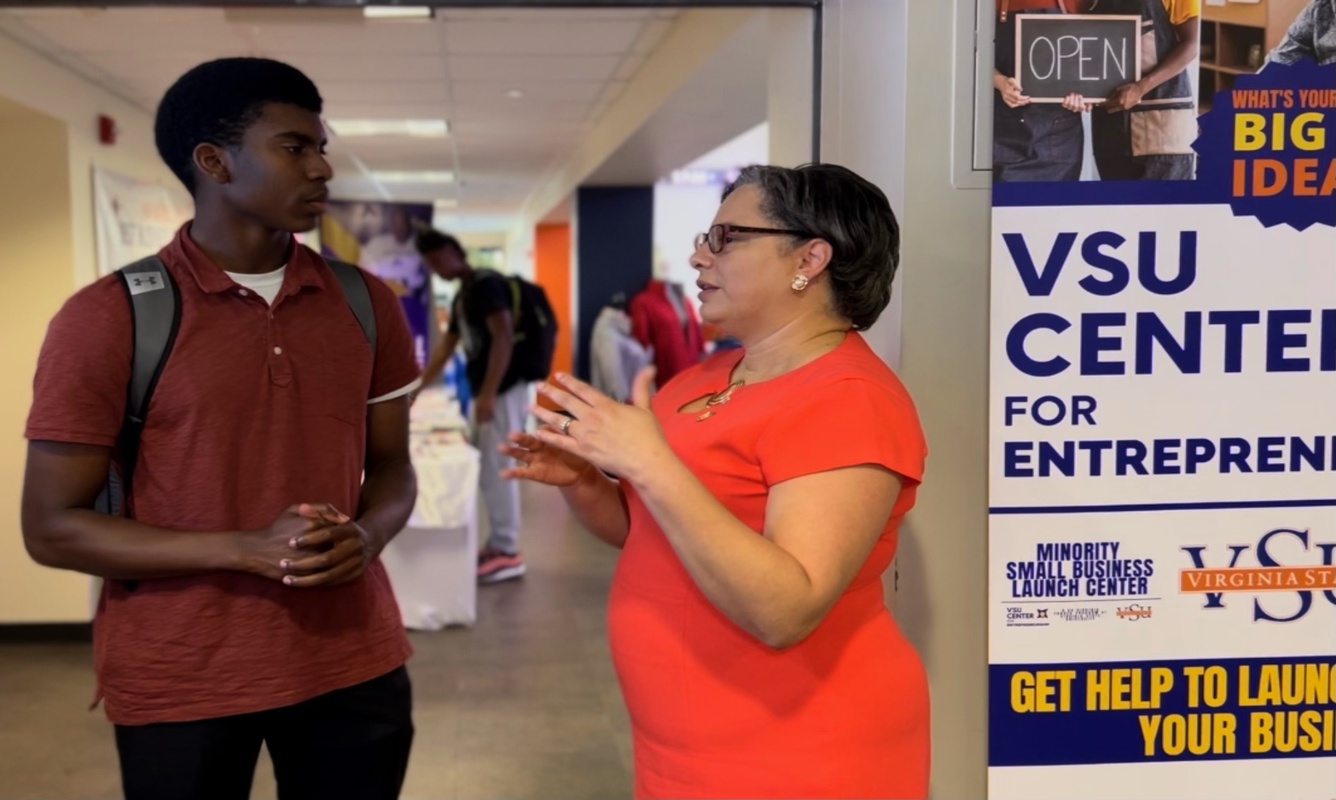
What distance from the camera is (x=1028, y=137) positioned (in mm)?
1887

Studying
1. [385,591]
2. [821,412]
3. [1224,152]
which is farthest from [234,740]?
[1224,152]

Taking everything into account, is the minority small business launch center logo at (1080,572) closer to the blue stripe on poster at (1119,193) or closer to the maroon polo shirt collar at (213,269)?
the blue stripe on poster at (1119,193)

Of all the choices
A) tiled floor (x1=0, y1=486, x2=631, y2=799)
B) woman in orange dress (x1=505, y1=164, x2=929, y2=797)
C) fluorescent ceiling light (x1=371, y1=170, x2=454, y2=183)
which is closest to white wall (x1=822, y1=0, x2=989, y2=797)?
woman in orange dress (x1=505, y1=164, x2=929, y2=797)

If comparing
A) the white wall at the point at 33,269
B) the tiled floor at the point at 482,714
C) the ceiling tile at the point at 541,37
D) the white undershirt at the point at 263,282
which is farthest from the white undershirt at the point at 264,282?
the white wall at the point at 33,269

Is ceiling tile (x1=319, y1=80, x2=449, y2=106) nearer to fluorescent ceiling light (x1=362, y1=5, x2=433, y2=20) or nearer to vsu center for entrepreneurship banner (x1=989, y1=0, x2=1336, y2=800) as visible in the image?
fluorescent ceiling light (x1=362, y1=5, x2=433, y2=20)

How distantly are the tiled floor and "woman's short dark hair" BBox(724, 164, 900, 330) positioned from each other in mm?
2239

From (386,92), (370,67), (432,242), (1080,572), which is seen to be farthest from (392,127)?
(1080,572)

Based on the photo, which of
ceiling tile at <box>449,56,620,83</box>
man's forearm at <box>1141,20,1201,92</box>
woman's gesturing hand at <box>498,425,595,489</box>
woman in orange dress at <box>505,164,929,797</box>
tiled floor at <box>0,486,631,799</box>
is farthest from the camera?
ceiling tile at <box>449,56,620,83</box>

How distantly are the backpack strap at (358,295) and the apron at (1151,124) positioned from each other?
3.88ft

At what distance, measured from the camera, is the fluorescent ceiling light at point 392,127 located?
7.79 m

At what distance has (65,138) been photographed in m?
4.89

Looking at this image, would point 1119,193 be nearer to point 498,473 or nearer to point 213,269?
point 213,269

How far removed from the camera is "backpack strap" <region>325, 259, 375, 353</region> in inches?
70.7

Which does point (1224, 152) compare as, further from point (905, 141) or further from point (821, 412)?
point (821, 412)
